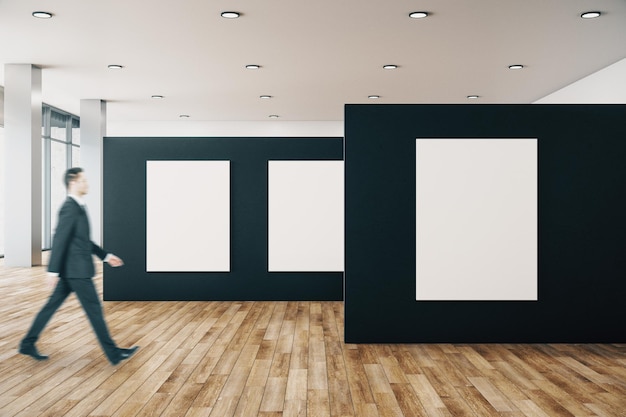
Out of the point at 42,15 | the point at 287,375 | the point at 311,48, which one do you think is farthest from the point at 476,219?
the point at 42,15

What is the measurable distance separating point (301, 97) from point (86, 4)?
695 cm

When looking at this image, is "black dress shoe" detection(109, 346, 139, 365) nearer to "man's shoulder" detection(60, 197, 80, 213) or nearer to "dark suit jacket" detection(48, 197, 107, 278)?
"dark suit jacket" detection(48, 197, 107, 278)

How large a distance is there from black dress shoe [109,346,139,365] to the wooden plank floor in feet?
0.24

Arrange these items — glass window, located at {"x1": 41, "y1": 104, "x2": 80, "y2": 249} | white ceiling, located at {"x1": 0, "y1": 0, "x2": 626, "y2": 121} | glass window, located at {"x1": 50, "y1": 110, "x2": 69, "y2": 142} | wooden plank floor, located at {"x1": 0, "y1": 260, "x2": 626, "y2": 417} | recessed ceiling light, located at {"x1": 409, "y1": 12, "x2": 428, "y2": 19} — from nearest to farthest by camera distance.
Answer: wooden plank floor, located at {"x1": 0, "y1": 260, "x2": 626, "y2": 417} → white ceiling, located at {"x1": 0, "y1": 0, "x2": 626, "y2": 121} → recessed ceiling light, located at {"x1": 409, "y1": 12, "x2": 428, "y2": 19} → glass window, located at {"x1": 41, "y1": 104, "x2": 80, "y2": 249} → glass window, located at {"x1": 50, "y1": 110, "x2": 69, "y2": 142}

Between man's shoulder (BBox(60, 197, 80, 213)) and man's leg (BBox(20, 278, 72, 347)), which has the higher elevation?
man's shoulder (BBox(60, 197, 80, 213))

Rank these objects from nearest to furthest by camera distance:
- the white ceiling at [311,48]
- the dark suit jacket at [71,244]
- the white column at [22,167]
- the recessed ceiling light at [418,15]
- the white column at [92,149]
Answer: the dark suit jacket at [71,244], the white ceiling at [311,48], the recessed ceiling light at [418,15], the white column at [22,167], the white column at [92,149]

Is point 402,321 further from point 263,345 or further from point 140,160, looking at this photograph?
point 140,160

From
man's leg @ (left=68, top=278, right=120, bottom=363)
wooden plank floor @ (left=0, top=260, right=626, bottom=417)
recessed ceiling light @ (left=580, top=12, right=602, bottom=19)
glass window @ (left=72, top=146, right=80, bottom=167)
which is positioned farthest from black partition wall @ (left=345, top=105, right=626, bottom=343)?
glass window @ (left=72, top=146, right=80, bottom=167)

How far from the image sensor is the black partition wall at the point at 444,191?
5867 mm

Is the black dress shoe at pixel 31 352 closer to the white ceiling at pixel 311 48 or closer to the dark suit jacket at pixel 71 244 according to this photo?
the dark suit jacket at pixel 71 244

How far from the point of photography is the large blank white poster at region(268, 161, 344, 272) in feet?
27.6

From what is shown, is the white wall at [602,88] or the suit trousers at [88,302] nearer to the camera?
the suit trousers at [88,302]

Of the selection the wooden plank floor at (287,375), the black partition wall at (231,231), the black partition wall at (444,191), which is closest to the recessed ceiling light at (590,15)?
the black partition wall at (444,191)

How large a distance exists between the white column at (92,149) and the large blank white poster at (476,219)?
10580mm
